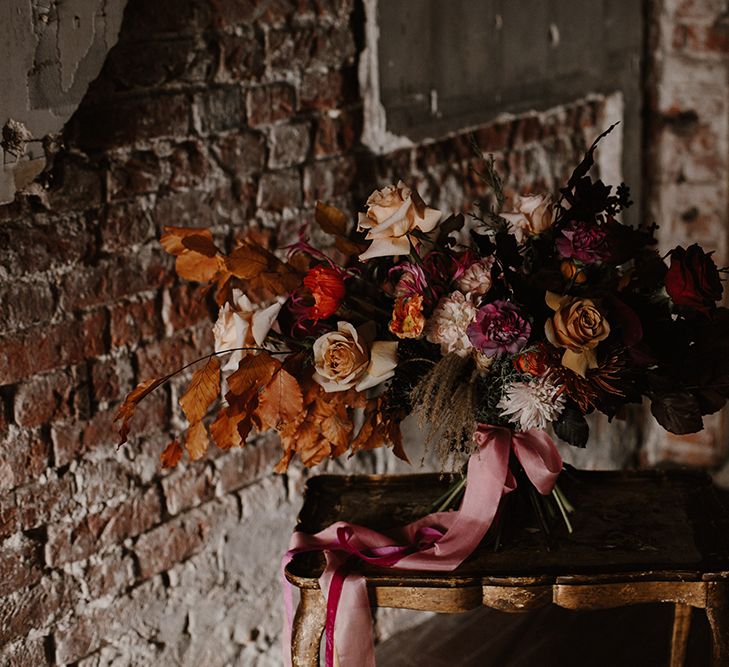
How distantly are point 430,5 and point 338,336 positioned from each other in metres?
1.22

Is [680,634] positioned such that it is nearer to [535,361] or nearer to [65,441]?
[535,361]

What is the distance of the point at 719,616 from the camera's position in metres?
1.48

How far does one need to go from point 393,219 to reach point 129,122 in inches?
22.0

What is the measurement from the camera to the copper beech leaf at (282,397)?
1408 millimetres

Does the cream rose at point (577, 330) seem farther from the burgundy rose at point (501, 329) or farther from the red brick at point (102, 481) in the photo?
the red brick at point (102, 481)

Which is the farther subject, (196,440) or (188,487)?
(188,487)

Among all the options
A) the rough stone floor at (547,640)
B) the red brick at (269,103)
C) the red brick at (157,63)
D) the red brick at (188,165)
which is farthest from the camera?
the rough stone floor at (547,640)

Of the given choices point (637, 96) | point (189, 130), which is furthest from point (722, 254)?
point (189, 130)

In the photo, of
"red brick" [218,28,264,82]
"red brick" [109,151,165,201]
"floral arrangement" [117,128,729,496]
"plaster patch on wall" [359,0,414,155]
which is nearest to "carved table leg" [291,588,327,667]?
"floral arrangement" [117,128,729,496]

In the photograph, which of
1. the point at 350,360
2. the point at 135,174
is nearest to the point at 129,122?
the point at 135,174

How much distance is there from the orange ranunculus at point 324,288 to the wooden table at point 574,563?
40cm

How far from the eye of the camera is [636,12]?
3096 millimetres

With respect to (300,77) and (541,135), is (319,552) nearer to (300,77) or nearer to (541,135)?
(300,77)

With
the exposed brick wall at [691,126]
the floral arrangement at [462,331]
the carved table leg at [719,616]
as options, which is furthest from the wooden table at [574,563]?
the exposed brick wall at [691,126]
